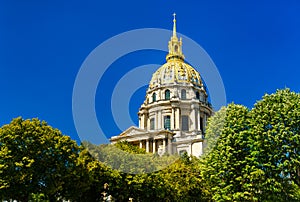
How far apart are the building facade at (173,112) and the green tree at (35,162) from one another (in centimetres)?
3816

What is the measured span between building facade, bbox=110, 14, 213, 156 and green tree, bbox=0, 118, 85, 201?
38.2m

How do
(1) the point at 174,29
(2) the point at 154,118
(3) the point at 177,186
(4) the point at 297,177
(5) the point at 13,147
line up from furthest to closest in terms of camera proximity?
(1) the point at 174,29 → (2) the point at 154,118 → (3) the point at 177,186 → (5) the point at 13,147 → (4) the point at 297,177

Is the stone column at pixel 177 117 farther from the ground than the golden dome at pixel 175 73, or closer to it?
closer to it

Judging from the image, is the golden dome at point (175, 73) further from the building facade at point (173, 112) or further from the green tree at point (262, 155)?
the green tree at point (262, 155)

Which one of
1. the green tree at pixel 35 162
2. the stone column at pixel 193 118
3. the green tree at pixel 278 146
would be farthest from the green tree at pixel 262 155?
the stone column at pixel 193 118

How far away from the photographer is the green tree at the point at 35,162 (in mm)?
27875

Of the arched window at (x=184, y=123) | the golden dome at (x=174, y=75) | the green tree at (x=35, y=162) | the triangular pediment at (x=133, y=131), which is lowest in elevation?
the green tree at (x=35, y=162)

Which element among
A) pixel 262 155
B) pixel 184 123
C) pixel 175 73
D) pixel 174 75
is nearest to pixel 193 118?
pixel 184 123

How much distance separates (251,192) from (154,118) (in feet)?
187

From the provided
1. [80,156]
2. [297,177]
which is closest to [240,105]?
[297,177]

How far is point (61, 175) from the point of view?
2923 cm

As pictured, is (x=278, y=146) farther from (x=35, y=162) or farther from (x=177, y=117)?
(x=177, y=117)

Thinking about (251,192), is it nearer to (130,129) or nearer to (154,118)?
(130,129)

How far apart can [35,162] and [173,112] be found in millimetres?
53472
